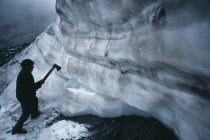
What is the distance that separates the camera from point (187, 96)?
1.51m

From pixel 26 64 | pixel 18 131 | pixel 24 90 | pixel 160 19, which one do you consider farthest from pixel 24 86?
pixel 160 19

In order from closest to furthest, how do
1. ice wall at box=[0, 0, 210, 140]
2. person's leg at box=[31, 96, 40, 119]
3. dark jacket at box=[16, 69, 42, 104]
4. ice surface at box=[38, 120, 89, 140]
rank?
ice wall at box=[0, 0, 210, 140]
ice surface at box=[38, 120, 89, 140]
dark jacket at box=[16, 69, 42, 104]
person's leg at box=[31, 96, 40, 119]

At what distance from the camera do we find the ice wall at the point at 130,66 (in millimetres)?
1395

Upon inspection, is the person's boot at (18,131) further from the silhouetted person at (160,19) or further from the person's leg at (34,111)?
the silhouetted person at (160,19)

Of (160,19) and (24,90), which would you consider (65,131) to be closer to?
(24,90)

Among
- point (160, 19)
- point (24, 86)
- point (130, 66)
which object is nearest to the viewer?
point (160, 19)

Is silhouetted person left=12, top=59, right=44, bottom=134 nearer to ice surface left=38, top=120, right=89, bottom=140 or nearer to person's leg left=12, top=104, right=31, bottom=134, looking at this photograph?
person's leg left=12, top=104, right=31, bottom=134

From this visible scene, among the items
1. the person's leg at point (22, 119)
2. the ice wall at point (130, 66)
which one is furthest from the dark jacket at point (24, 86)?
the ice wall at point (130, 66)

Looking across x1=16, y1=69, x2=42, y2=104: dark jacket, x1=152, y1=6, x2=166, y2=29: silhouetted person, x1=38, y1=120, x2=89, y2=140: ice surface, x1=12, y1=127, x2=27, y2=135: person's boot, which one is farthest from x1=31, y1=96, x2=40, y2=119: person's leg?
x1=152, y1=6, x2=166, y2=29: silhouetted person

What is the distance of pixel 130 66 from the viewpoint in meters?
2.14

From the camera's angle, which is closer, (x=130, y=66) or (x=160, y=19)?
(x=160, y=19)

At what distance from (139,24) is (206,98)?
98 cm

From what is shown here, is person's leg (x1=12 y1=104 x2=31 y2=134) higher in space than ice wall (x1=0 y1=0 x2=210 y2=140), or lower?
lower

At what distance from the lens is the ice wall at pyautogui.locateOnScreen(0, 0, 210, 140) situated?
54.9 inches
